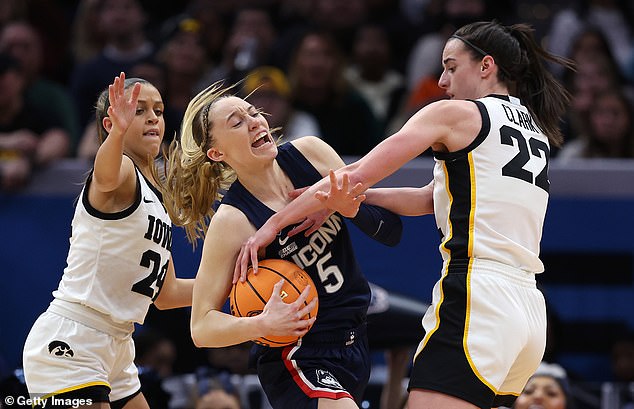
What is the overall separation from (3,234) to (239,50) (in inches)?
111

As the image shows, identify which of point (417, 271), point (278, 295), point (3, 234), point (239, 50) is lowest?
point (417, 271)

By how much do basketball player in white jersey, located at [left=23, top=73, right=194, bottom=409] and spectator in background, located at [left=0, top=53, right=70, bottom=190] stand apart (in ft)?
10.0

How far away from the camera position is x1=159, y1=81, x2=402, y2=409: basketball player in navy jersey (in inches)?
193

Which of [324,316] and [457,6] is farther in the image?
[457,6]

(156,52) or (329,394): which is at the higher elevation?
(156,52)

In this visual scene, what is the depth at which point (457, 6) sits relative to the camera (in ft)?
33.4

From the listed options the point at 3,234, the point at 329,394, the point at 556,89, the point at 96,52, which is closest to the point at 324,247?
the point at 329,394

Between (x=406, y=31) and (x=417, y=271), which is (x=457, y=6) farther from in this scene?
(x=417, y=271)

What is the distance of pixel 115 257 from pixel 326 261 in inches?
40.8

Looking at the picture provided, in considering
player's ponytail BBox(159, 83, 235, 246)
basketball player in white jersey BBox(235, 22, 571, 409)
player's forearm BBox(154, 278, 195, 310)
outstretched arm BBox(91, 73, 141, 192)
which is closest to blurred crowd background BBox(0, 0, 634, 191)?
player's forearm BBox(154, 278, 195, 310)

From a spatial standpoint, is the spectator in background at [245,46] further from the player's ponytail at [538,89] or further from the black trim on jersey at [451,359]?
the black trim on jersey at [451,359]

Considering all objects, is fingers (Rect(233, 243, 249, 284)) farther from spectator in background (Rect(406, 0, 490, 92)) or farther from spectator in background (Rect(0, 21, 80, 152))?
spectator in background (Rect(406, 0, 490, 92))

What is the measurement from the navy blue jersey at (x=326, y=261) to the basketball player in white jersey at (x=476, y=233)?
0.67ft

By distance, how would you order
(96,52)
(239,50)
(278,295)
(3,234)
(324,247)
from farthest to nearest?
1. (96,52)
2. (239,50)
3. (3,234)
4. (324,247)
5. (278,295)
